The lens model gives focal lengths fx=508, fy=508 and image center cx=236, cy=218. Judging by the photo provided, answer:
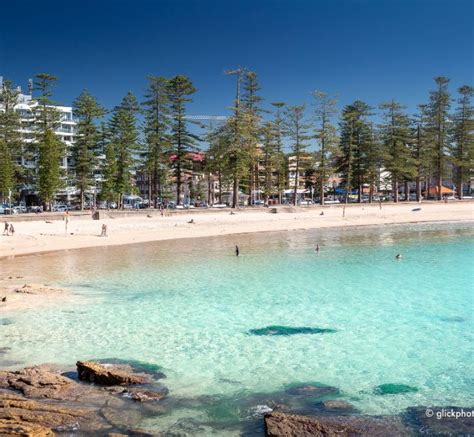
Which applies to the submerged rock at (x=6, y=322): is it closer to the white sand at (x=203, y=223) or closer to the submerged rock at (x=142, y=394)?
the submerged rock at (x=142, y=394)

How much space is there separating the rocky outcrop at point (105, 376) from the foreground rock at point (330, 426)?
2218 mm

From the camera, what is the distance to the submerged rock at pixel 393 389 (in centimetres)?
691

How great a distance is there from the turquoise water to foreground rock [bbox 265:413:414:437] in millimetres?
502

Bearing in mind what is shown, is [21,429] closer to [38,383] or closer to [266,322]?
[38,383]

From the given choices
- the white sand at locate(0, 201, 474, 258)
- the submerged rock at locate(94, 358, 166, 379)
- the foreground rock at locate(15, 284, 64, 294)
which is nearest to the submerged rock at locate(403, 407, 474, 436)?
the submerged rock at locate(94, 358, 166, 379)

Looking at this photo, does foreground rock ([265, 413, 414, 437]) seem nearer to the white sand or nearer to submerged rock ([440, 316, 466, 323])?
submerged rock ([440, 316, 466, 323])

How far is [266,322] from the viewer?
1084cm

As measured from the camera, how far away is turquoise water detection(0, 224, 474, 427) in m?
7.49

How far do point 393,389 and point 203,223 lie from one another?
28493mm

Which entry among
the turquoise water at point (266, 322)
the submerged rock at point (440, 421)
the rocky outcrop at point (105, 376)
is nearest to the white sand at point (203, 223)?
the turquoise water at point (266, 322)

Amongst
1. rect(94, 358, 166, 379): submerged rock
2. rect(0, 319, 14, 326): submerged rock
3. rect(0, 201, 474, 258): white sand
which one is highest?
rect(0, 201, 474, 258): white sand

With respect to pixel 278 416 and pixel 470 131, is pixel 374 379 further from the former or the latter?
pixel 470 131

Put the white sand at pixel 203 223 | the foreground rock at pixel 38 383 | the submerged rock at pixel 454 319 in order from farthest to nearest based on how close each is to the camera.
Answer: the white sand at pixel 203 223 < the submerged rock at pixel 454 319 < the foreground rock at pixel 38 383

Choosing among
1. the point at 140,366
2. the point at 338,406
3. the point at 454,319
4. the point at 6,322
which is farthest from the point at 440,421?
the point at 6,322
